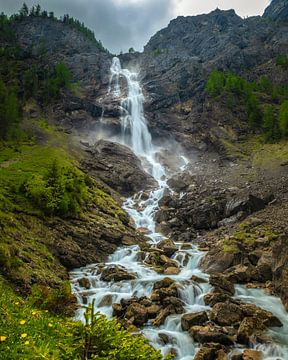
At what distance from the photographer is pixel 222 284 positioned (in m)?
24.0

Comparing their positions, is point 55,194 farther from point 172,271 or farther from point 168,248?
point 172,271

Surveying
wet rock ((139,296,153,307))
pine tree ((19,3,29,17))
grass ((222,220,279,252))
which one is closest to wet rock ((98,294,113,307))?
wet rock ((139,296,153,307))

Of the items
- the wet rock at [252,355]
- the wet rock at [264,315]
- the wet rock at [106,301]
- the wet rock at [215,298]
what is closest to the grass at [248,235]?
the wet rock at [215,298]

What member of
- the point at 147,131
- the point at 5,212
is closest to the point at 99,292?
the point at 5,212

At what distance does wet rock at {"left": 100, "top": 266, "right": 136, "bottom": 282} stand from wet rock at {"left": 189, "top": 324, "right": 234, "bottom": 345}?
31.2 feet

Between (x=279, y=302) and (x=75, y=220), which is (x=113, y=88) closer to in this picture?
(x=75, y=220)

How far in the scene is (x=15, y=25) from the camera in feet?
470

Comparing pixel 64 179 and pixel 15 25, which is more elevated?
pixel 15 25

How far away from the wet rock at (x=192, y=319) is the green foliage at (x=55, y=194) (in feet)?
59.1

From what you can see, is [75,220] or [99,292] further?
[75,220]

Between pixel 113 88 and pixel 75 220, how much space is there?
7802cm

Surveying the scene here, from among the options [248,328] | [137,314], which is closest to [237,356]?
[248,328]

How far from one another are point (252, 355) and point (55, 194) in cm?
2303

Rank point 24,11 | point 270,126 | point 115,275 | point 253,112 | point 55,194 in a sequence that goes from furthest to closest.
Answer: point 24,11 < point 253,112 < point 270,126 < point 55,194 < point 115,275
